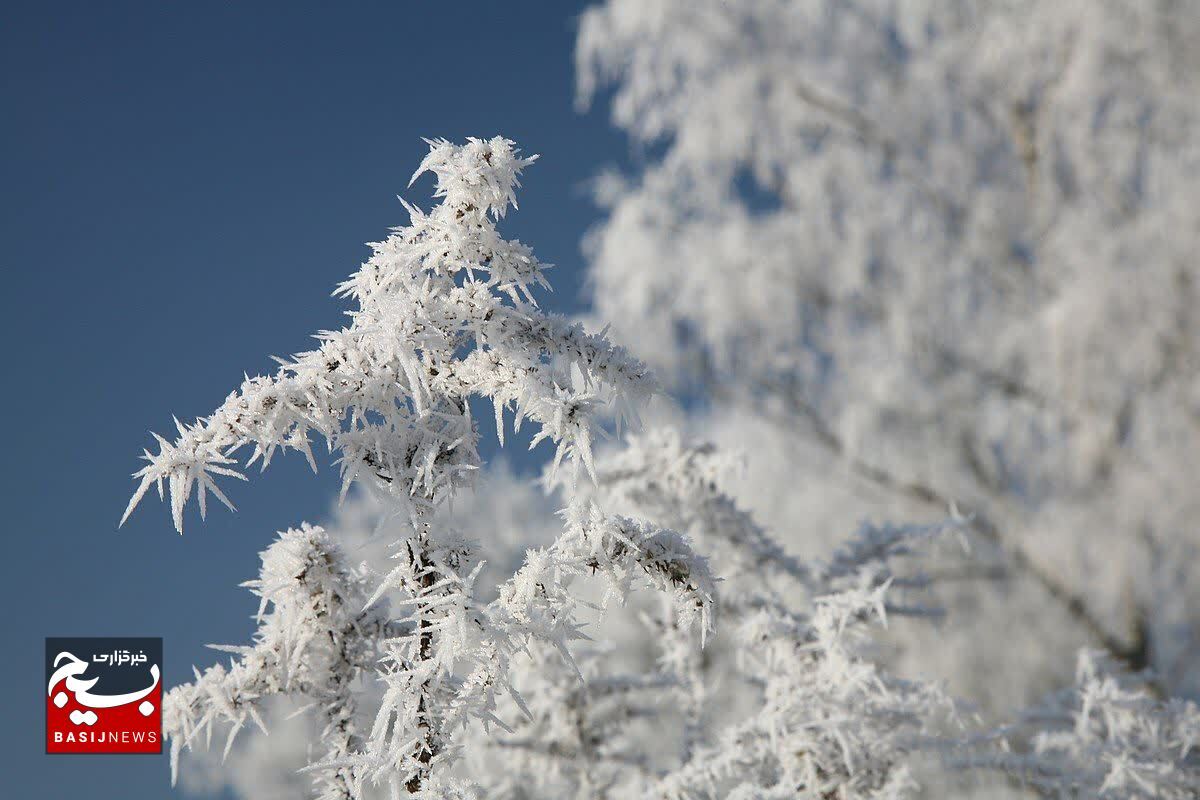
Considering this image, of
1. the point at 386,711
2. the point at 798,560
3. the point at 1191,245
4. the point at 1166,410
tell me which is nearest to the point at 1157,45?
the point at 1191,245

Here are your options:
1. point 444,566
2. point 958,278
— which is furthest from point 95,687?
point 958,278

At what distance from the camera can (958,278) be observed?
9977mm

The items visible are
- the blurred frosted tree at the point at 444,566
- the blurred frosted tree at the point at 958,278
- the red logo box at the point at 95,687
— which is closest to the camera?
the blurred frosted tree at the point at 444,566

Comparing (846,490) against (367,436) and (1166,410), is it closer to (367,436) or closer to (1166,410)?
(1166,410)

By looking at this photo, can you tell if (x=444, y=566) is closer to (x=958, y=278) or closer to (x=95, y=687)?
(x=95, y=687)

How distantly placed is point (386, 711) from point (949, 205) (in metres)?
9.45

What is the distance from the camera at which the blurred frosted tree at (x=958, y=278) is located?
8.98 m

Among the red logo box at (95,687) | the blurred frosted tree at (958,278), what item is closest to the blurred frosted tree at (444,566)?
the red logo box at (95,687)

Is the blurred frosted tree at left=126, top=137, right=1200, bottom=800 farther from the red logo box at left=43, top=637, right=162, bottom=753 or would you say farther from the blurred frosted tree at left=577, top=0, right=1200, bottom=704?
the blurred frosted tree at left=577, top=0, right=1200, bottom=704

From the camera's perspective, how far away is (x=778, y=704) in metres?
3.61

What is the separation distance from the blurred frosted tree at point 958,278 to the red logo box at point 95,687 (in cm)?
597

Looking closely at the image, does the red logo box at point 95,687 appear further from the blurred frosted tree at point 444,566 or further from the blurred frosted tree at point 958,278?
the blurred frosted tree at point 958,278

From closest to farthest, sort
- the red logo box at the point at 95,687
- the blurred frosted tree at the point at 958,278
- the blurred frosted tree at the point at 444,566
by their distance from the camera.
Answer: the blurred frosted tree at the point at 444,566
the red logo box at the point at 95,687
the blurred frosted tree at the point at 958,278

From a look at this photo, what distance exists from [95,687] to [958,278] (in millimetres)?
8442
